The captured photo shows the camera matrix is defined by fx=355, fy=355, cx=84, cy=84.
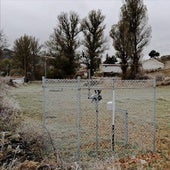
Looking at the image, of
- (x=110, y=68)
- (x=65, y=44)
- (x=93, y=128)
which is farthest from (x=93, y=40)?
(x=93, y=128)

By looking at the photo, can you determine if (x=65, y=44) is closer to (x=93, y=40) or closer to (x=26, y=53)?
(x=93, y=40)

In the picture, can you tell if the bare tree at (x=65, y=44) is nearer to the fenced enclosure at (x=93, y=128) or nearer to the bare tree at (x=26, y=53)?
the bare tree at (x=26, y=53)

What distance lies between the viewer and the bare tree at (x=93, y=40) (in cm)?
5247

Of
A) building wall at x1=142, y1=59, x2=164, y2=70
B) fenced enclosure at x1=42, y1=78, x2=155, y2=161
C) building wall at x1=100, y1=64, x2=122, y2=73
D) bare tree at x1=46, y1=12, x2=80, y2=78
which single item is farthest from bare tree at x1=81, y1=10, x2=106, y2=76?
Answer: fenced enclosure at x1=42, y1=78, x2=155, y2=161

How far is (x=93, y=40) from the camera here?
5266cm

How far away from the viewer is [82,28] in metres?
53.4

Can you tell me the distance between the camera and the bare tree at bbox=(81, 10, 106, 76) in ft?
172

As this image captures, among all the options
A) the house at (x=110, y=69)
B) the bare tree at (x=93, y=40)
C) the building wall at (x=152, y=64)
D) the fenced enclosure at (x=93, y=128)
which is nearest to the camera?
the fenced enclosure at (x=93, y=128)

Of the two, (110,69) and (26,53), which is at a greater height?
(26,53)

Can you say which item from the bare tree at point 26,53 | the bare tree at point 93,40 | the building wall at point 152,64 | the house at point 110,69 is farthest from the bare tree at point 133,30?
the building wall at point 152,64

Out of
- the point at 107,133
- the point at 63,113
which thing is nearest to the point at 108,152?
the point at 107,133

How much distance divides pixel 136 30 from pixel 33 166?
43.5 m

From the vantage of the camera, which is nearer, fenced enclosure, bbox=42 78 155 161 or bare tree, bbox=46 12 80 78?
fenced enclosure, bbox=42 78 155 161

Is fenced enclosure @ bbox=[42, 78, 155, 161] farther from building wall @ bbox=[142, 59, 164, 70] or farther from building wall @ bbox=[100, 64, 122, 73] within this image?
building wall @ bbox=[142, 59, 164, 70]
